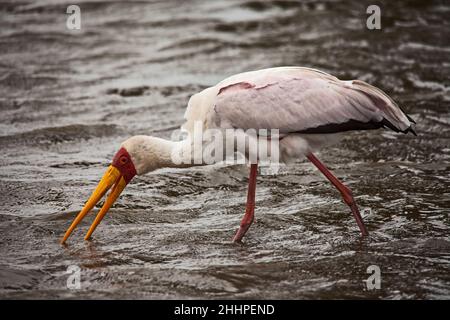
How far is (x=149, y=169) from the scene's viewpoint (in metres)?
7.24

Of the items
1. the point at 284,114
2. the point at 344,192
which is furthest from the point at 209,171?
the point at 284,114

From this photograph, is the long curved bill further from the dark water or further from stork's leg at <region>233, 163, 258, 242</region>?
stork's leg at <region>233, 163, 258, 242</region>

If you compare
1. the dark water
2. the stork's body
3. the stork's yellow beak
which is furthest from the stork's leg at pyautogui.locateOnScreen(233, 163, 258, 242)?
the stork's yellow beak

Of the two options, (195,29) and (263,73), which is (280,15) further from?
(263,73)

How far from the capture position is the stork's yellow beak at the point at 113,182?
710 cm

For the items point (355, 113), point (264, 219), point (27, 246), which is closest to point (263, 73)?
point (355, 113)

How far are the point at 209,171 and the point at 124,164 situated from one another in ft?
6.51

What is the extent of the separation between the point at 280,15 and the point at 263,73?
9013mm

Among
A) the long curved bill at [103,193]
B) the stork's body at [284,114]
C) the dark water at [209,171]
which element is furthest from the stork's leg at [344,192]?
the long curved bill at [103,193]

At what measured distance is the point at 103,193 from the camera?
7.17 m

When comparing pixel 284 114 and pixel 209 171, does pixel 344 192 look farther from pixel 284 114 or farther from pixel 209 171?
pixel 209 171

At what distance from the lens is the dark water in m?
6.48

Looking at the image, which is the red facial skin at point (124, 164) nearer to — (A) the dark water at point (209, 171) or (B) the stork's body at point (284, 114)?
(B) the stork's body at point (284, 114)

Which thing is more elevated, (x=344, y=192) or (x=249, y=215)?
(x=344, y=192)
